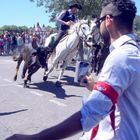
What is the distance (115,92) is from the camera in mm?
1906

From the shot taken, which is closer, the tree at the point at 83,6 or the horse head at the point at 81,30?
the horse head at the point at 81,30

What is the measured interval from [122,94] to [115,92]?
0.10 m

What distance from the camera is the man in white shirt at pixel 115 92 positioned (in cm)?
189

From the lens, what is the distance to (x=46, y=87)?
1190 centimetres

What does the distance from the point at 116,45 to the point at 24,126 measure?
17.3 ft

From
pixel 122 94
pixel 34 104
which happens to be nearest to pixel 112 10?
pixel 122 94

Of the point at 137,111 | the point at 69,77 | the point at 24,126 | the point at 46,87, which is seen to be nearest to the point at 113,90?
the point at 137,111

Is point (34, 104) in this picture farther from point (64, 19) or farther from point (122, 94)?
point (122, 94)

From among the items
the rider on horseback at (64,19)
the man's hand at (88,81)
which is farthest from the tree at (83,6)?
the man's hand at (88,81)

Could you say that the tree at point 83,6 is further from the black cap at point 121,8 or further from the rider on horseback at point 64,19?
the black cap at point 121,8

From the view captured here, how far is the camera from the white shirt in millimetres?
1898

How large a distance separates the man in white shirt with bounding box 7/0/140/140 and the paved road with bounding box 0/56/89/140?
12.1 ft

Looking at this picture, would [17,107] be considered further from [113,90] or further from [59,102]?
[113,90]

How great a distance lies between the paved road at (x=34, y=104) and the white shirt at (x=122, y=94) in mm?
3676
